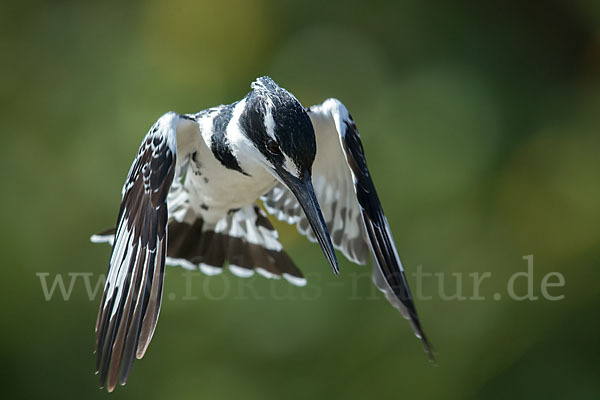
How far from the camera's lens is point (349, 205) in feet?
7.13

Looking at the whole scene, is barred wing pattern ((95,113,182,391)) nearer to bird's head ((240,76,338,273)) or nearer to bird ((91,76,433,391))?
bird ((91,76,433,391))

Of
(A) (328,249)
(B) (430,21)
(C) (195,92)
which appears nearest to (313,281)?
(C) (195,92)

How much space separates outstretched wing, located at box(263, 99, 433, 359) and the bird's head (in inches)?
9.2

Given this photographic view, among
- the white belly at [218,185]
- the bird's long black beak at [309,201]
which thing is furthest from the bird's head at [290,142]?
the white belly at [218,185]

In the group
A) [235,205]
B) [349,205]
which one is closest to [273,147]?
[235,205]

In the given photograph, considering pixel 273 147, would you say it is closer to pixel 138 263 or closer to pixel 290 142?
pixel 290 142

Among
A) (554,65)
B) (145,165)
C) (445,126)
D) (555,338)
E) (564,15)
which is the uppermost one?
(564,15)

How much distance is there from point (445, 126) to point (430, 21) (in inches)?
21.4

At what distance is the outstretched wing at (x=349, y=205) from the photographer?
1.76 meters

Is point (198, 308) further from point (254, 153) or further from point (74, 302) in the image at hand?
point (254, 153)

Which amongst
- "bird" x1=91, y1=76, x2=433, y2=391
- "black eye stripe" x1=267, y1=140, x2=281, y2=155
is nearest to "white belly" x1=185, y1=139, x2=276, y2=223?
"bird" x1=91, y1=76, x2=433, y2=391

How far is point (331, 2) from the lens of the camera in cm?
343

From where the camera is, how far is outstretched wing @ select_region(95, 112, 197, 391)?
1419 millimetres

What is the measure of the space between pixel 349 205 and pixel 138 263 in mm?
813
